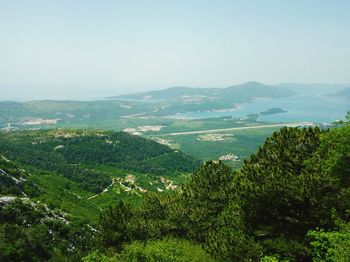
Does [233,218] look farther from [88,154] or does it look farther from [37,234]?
[88,154]

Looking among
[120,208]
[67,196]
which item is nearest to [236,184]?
[120,208]

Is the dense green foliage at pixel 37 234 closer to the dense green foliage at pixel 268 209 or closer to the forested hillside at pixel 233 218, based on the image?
the forested hillside at pixel 233 218

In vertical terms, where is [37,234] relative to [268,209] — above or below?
below

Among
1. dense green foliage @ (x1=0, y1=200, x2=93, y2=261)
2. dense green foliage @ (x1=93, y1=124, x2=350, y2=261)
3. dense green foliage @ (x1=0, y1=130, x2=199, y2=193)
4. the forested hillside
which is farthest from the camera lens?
dense green foliage @ (x1=0, y1=130, x2=199, y2=193)

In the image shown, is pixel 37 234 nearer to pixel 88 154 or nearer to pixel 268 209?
pixel 268 209

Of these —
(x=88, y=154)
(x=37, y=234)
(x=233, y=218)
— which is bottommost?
(x=88, y=154)

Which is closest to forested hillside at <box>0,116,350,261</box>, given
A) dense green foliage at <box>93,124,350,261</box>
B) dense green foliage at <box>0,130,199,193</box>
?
dense green foliage at <box>93,124,350,261</box>

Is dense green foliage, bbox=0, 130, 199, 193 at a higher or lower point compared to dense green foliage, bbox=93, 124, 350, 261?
lower

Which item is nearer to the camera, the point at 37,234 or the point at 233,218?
the point at 233,218

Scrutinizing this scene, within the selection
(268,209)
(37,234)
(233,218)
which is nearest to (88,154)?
(37,234)

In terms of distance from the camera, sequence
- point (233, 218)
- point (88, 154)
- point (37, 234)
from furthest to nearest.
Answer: point (88, 154) → point (37, 234) → point (233, 218)

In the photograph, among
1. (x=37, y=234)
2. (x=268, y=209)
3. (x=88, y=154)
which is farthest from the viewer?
(x=88, y=154)

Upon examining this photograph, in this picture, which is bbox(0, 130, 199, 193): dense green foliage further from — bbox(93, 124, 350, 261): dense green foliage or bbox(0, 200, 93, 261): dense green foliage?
bbox(93, 124, 350, 261): dense green foliage
